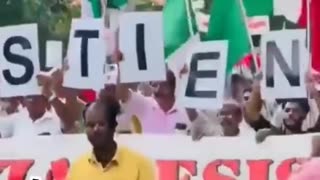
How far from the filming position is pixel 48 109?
2439mm

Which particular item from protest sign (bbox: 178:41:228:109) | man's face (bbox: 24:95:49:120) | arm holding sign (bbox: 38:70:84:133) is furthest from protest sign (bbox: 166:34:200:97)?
man's face (bbox: 24:95:49:120)

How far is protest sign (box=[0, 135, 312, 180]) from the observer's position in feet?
7.54

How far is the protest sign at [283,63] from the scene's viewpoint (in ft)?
7.54

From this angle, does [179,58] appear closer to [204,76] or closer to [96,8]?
[204,76]

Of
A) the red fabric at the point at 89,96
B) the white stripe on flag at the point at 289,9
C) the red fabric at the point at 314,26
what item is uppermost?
the white stripe on flag at the point at 289,9

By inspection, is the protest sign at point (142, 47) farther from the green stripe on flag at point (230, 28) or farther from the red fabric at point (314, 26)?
the red fabric at point (314, 26)

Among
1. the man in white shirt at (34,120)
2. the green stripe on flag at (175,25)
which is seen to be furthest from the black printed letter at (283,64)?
the man in white shirt at (34,120)

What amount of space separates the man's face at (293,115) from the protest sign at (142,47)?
356mm

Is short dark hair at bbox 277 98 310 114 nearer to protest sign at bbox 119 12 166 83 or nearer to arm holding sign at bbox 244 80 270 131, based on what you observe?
arm holding sign at bbox 244 80 270 131

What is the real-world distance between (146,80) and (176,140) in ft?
0.62

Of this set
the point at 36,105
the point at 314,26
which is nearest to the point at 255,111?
the point at 314,26

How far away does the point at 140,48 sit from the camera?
2.39m

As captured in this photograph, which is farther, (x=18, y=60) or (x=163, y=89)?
(x=18, y=60)

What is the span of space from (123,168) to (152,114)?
172mm
